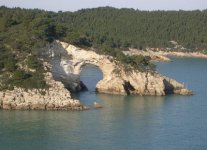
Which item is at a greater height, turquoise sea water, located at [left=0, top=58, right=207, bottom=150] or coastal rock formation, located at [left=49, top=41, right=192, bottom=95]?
coastal rock formation, located at [left=49, top=41, right=192, bottom=95]

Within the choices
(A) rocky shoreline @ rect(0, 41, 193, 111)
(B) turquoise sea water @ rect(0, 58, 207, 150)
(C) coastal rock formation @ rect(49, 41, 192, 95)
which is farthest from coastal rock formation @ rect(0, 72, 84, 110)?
(C) coastal rock formation @ rect(49, 41, 192, 95)

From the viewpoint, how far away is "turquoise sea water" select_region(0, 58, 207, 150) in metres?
32.8

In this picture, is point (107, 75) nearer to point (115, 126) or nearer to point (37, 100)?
point (37, 100)

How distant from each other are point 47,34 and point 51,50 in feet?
4.80

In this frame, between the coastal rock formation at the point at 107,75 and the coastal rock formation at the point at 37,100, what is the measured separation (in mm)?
7480

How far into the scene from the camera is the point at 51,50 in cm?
4800

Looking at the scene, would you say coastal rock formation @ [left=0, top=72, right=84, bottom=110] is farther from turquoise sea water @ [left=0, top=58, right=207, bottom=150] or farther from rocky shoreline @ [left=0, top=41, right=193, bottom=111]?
rocky shoreline @ [left=0, top=41, right=193, bottom=111]

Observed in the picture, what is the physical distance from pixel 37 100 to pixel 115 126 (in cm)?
667

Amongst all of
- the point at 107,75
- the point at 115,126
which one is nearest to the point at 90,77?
the point at 107,75

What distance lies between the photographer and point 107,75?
50.2m

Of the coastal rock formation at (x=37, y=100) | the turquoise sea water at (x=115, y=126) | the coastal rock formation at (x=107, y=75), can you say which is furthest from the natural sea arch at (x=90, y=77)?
the coastal rock formation at (x=37, y=100)

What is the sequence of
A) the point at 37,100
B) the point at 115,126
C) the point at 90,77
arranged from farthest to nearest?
the point at 90,77 < the point at 37,100 < the point at 115,126

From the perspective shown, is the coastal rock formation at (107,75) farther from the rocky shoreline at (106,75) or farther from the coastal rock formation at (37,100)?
the coastal rock formation at (37,100)

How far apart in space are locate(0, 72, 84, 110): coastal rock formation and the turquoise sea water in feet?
2.61
